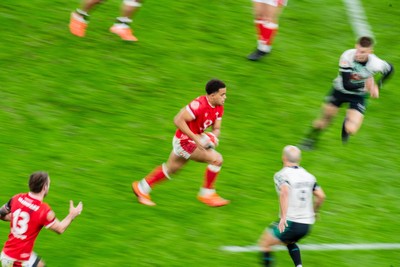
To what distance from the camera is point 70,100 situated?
598 inches

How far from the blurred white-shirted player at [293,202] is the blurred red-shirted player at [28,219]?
8.52 feet

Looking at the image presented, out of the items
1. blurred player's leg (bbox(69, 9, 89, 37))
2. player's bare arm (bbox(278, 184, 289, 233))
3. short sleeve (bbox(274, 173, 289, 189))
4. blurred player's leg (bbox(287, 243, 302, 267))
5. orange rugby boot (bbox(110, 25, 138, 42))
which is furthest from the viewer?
orange rugby boot (bbox(110, 25, 138, 42))

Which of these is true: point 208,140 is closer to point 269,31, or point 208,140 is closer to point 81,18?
point 269,31

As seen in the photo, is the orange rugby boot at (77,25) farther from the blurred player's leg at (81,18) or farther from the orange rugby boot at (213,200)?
the orange rugby boot at (213,200)

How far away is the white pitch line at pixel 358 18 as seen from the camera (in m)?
18.2

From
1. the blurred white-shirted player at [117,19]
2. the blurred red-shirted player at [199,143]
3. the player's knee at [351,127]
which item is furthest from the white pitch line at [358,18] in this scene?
the blurred red-shirted player at [199,143]

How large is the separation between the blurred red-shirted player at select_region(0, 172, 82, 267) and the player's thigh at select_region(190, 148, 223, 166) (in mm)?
2846

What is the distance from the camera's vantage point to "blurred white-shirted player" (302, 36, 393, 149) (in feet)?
44.5

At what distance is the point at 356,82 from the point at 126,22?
17.3 feet

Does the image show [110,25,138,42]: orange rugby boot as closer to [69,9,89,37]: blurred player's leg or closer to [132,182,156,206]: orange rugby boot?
[69,9,89,37]: blurred player's leg

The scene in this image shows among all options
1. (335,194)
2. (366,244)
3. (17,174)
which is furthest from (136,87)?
(366,244)

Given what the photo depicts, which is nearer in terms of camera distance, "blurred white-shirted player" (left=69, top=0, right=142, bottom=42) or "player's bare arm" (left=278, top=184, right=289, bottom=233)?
"player's bare arm" (left=278, top=184, right=289, bottom=233)

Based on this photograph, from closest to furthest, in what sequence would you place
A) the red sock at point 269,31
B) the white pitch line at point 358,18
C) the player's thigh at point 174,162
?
the player's thigh at point 174,162
the red sock at point 269,31
the white pitch line at point 358,18

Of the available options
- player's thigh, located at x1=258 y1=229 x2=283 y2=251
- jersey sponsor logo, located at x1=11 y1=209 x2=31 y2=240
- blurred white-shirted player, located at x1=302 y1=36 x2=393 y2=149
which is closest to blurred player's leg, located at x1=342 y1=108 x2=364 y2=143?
blurred white-shirted player, located at x1=302 y1=36 x2=393 y2=149
